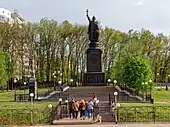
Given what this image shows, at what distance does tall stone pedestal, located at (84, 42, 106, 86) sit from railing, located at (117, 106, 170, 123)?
57.7ft

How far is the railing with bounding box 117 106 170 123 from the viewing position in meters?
25.5

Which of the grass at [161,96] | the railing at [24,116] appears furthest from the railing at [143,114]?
the grass at [161,96]

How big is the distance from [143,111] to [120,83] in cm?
2611

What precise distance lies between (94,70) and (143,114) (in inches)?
746

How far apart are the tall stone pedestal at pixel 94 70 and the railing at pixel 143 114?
57.7 ft

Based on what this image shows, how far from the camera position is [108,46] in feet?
216

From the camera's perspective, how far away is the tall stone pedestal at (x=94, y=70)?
44.4 meters

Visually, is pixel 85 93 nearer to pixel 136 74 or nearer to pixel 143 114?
pixel 136 74

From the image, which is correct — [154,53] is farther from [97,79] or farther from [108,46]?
[97,79]

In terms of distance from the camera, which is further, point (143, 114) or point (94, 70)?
point (94, 70)

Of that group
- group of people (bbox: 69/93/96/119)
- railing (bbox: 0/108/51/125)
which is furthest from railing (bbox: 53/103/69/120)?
group of people (bbox: 69/93/96/119)

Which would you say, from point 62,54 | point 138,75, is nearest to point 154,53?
point 62,54

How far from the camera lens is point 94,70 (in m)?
44.8

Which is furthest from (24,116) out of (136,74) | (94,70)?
(136,74)
